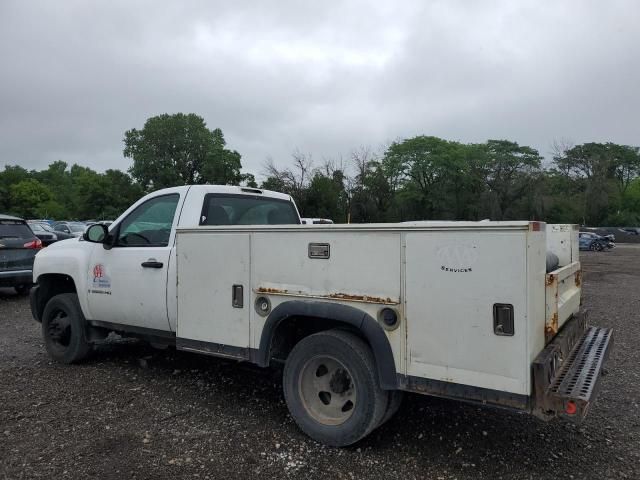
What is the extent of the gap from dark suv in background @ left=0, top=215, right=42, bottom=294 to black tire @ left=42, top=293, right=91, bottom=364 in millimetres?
5161

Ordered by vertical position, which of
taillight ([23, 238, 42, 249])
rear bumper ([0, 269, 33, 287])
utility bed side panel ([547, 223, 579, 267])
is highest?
utility bed side panel ([547, 223, 579, 267])

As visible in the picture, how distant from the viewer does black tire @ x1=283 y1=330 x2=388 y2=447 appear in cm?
343

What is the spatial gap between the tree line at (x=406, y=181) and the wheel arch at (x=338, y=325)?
42.2 m

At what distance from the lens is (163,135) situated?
251 ft

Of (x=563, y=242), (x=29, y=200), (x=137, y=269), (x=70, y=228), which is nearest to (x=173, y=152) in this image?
(x=29, y=200)

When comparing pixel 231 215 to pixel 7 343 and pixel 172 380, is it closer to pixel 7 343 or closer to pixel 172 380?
pixel 172 380

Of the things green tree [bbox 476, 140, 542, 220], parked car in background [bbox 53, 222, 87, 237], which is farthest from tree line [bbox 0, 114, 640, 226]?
parked car in background [bbox 53, 222, 87, 237]

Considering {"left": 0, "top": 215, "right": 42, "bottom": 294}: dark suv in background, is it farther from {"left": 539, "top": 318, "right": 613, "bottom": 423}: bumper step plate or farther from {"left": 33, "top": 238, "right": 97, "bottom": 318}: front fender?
{"left": 539, "top": 318, "right": 613, "bottom": 423}: bumper step plate

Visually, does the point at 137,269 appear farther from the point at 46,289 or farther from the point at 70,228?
the point at 70,228

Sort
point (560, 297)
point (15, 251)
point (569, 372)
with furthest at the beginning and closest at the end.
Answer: point (15, 251) < point (560, 297) < point (569, 372)

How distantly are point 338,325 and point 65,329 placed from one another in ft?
12.0

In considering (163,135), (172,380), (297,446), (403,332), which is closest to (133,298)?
(172,380)

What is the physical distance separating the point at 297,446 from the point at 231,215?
237 cm

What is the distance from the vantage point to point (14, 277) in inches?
403
